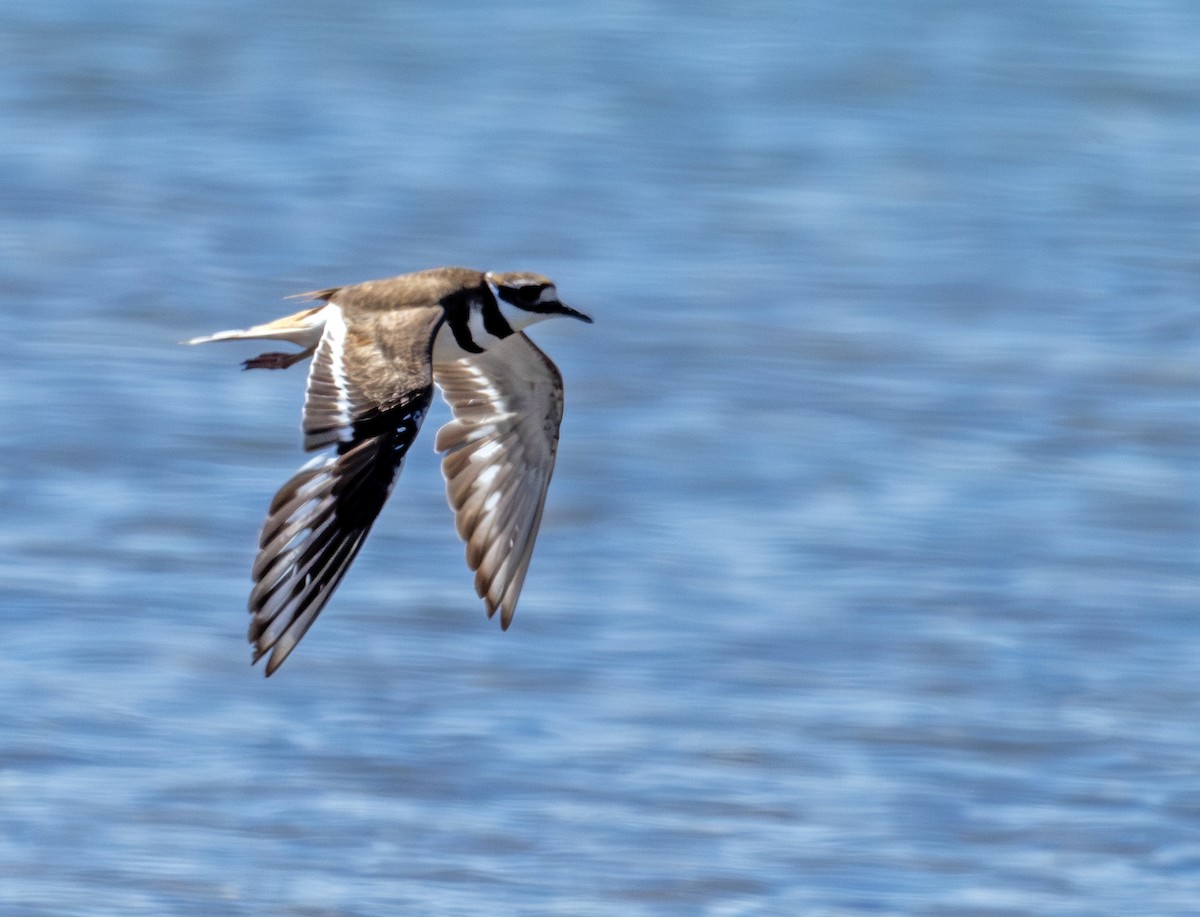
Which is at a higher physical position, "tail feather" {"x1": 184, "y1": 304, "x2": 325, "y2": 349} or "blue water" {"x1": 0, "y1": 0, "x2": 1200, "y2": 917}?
"tail feather" {"x1": 184, "y1": 304, "x2": 325, "y2": 349}

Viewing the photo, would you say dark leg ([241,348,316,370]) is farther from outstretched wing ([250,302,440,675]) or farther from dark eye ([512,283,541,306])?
outstretched wing ([250,302,440,675])

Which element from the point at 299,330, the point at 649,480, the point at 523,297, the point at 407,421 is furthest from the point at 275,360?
the point at 649,480

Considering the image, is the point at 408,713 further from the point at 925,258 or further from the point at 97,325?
the point at 925,258

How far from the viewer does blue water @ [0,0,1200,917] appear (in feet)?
19.3

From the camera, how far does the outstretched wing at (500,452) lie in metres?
6.07

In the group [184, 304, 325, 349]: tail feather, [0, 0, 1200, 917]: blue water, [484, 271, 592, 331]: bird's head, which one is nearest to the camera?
[184, 304, 325, 349]: tail feather

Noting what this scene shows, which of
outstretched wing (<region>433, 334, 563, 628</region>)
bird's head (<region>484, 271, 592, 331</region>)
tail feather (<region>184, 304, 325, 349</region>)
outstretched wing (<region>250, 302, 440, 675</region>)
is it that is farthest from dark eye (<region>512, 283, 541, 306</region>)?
outstretched wing (<region>250, 302, 440, 675</region>)

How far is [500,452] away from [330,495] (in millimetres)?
1521

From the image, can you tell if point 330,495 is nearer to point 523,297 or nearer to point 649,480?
point 523,297

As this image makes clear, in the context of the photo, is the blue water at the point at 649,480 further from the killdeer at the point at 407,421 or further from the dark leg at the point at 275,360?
the dark leg at the point at 275,360

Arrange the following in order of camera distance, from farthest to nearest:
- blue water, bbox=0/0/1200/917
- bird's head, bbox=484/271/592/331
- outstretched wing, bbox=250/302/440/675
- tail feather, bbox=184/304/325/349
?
1. bird's head, bbox=484/271/592/331
2. blue water, bbox=0/0/1200/917
3. tail feather, bbox=184/304/325/349
4. outstretched wing, bbox=250/302/440/675

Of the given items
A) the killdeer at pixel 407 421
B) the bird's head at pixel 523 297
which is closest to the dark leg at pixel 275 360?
the killdeer at pixel 407 421

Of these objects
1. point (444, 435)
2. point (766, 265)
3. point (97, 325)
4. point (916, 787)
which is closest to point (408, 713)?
point (444, 435)

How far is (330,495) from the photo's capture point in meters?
4.84
